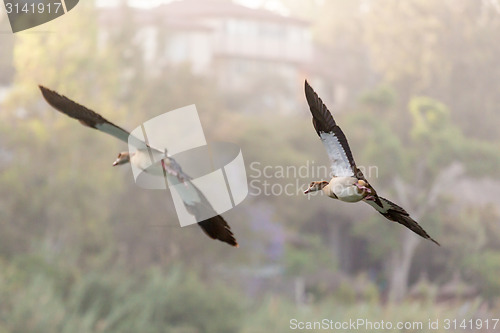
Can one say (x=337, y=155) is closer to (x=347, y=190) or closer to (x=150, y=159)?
(x=347, y=190)

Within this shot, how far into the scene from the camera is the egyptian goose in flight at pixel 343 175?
A: 4.14 m

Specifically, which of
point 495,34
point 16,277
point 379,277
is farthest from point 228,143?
point 495,34

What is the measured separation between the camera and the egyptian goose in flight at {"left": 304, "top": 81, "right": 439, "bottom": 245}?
414 cm

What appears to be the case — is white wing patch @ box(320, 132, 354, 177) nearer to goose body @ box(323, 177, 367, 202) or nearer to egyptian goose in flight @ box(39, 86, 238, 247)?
goose body @ box(323, 177, 367, 202)

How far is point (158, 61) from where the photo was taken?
3034cm

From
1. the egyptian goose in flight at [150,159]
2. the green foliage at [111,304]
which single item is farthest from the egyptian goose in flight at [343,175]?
the green foliage at [111,304]

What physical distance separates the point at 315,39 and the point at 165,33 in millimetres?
12319

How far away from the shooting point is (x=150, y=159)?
5.13m

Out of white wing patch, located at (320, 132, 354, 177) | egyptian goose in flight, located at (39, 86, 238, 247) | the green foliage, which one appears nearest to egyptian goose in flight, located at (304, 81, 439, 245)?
white wing patch, located at (320, 132, 354, 177)

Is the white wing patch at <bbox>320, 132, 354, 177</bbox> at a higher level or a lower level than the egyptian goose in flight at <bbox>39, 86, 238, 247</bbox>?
higher

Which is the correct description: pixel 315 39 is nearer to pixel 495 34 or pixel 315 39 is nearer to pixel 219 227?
pixel 495 34

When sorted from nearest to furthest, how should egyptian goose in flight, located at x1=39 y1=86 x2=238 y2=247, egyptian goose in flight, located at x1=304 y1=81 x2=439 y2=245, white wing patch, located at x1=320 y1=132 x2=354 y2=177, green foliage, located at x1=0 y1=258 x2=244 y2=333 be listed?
egyptian goose in flight, located at x1=304 y1=81 x2=439 y2=245
white wing patch, located at x1=320 y1=132 x2=354 y2=177
egyptian goose in flight, located at x1=39 y1=86 x2=238 y2=247
green foliage, located at x1=0 y1=258 x2=244 y2=333

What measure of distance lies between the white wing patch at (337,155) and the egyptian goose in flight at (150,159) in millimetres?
764

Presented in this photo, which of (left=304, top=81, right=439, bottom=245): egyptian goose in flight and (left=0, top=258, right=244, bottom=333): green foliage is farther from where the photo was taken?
(left=0, top=258, right=244, bottom=333): green foliage
